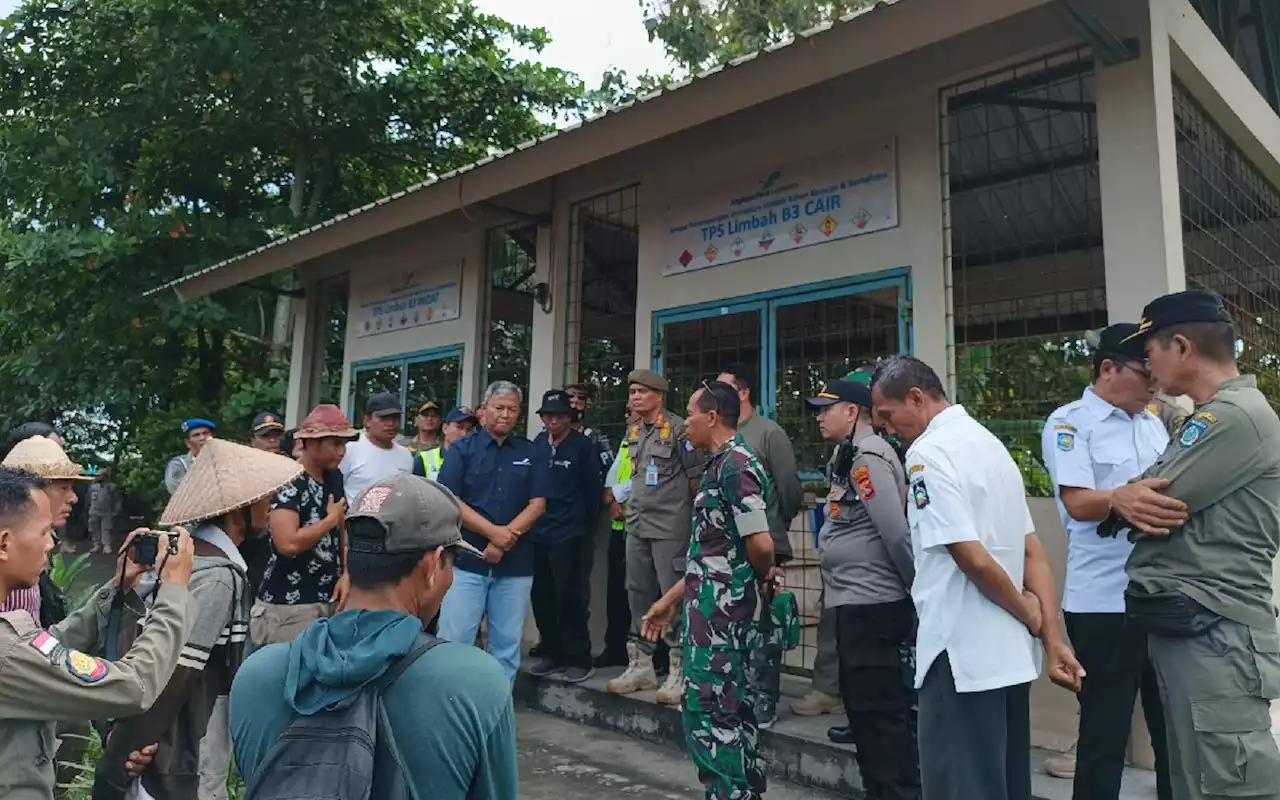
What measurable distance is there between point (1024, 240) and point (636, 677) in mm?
3864

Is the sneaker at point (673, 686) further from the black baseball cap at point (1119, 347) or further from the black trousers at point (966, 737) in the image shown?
the black baseball cap at point (1119, 347)

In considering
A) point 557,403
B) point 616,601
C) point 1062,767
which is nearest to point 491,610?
point 616,601

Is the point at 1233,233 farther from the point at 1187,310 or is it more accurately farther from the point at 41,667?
the point at 41,667

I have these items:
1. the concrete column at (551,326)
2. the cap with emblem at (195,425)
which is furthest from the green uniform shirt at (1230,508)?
the cap with emblem at (195,425)

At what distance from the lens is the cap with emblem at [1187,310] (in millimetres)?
2453

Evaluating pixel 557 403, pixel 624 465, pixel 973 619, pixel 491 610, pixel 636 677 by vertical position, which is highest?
pixel 557 403

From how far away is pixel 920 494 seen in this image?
261 centimetres

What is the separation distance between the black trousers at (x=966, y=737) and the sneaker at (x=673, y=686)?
2.19m

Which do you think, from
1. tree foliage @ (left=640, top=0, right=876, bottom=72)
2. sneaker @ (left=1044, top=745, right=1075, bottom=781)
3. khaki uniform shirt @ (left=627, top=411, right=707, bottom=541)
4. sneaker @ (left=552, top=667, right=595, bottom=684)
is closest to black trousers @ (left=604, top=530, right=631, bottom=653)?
sneaker @ (left=552, top=667, right=595, bottom=684)

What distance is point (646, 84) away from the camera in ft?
44.4

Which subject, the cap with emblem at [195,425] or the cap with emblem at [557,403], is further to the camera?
the cap with emblem at [195,425]

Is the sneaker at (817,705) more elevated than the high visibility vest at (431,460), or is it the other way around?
the high visibility vest at (431,460)

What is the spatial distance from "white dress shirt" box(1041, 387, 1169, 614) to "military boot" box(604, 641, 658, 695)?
2467mm

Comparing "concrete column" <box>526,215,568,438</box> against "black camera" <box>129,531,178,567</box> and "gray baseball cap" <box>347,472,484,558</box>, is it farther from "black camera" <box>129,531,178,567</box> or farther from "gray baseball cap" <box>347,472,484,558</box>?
"gray baseball cap" <box>347,472,484,558</box>
